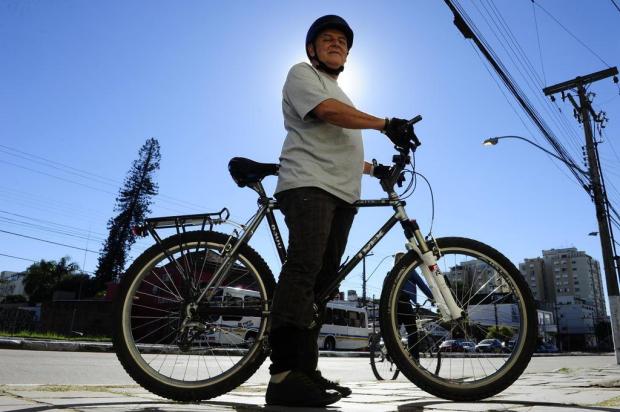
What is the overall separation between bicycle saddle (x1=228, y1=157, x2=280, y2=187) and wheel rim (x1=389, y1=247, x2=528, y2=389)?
0.93 meters

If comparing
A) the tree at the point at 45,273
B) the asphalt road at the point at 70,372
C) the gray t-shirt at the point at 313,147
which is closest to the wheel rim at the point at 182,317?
the gray t-shirt at the point at 313,147

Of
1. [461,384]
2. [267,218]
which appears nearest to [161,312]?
[267,218]

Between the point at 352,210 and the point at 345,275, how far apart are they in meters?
0.37

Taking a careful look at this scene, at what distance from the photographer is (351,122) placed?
2.41m

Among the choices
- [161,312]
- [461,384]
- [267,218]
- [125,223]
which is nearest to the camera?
[461,384]

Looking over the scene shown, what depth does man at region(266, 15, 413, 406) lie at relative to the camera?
88.1 inches

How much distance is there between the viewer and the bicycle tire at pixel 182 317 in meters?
2.43

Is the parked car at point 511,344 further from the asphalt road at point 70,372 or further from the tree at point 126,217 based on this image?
the tree at point 126,217

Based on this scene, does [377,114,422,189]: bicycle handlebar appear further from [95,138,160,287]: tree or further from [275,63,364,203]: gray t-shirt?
[95,138,160,287]: tree

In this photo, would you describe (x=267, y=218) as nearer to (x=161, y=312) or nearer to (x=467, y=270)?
(x=161, y=312)

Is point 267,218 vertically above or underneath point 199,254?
above

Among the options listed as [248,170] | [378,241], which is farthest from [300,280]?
[248,170]

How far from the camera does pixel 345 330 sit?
98.1 feet

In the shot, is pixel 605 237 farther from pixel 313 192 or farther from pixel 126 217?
pixel 126 217
